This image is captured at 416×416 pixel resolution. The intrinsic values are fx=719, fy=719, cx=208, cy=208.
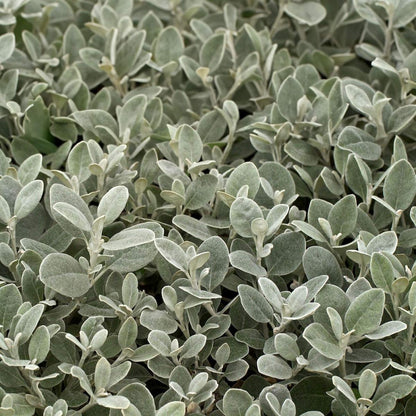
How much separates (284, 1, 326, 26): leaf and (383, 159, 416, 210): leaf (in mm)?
670

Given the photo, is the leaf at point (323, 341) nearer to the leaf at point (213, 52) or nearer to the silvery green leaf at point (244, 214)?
the silvery green leaf at point (244, 214)

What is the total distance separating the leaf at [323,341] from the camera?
1.13 m

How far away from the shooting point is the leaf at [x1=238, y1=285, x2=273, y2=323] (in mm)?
1235

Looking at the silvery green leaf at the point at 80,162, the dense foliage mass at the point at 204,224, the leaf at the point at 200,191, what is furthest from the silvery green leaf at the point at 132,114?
the leaf at the point at 200,191

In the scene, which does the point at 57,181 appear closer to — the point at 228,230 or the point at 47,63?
the point at 228,230

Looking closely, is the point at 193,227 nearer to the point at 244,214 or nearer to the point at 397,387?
the point at 244,214

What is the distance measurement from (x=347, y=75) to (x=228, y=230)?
0.71 metres

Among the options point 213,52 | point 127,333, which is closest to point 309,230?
point 127,333

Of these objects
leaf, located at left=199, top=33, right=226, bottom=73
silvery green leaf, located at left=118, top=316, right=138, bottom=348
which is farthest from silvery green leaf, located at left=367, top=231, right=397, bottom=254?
leaf, located at left=199, top=33, right=226, bottom=73

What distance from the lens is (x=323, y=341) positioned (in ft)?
3.76

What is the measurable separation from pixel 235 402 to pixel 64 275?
0.35 m

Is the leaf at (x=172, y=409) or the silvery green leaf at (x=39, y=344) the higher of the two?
the silvery green leaf at (x=39, y=344)

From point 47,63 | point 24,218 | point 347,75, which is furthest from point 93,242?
point 347,75

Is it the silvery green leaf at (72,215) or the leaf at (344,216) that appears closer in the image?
the silvery green leaf at (72,215)
